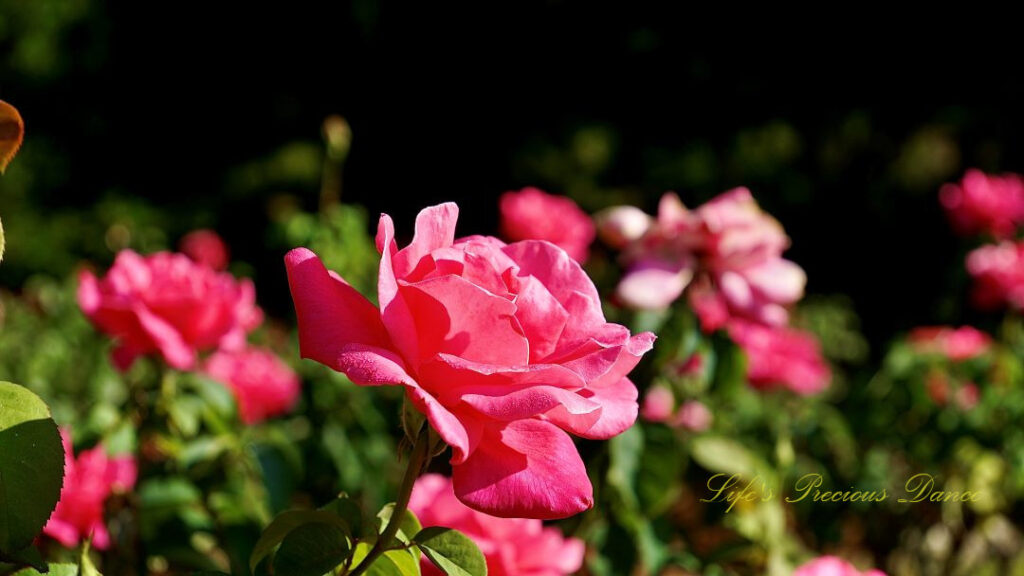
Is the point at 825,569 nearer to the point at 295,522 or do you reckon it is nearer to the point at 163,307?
the point at 295,522

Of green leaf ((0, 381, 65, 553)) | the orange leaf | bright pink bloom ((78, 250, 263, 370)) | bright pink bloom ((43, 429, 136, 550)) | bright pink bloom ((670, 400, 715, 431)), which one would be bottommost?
bright pink bloom ((670, 400, 715, 431))

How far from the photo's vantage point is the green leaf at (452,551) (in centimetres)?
45

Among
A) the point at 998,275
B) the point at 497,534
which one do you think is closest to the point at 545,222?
the point at 998,275

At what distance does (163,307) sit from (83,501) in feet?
0.74

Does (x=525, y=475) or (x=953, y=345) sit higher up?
(x=525, y=475)

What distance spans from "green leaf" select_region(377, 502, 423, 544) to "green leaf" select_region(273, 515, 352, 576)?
0.03 meters

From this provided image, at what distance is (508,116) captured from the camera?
4746 millimetres

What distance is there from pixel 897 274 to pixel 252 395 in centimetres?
362

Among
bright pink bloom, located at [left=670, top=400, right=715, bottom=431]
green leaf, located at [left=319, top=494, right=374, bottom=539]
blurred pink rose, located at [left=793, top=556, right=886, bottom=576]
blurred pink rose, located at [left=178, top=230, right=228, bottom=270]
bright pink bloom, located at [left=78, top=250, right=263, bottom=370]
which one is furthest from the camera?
blurred pink rose, located at [left=178, top=230, right=228, bottom=270]

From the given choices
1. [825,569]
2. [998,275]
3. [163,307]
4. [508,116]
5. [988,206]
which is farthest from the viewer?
[508,116]

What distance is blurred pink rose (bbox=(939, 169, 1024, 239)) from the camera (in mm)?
1838

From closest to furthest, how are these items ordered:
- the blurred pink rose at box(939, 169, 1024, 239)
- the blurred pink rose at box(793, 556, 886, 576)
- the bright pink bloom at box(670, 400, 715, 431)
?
the blurred pink rose at box(793, 556, 886, 576), the bright pink bloom at box(670, 400, 715, 431), the blurred pink rose at box(939, 169, 1024, 239)

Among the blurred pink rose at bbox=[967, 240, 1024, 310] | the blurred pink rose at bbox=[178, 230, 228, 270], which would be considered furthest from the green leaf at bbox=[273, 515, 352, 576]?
the blurred pink rose at bbox=[178, 230, 228, 270]

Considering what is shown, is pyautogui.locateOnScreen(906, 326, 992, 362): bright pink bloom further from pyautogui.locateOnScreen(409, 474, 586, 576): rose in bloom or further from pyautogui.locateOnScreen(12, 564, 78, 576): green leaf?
pyautogui.locateOnScreen(12, 564, 78, 576): green leaf
